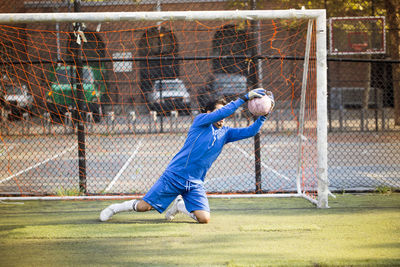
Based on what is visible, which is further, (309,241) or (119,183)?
(119,183)

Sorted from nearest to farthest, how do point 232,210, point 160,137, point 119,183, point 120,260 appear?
point 120,260
point 232,210
point 119,183
point 160,137

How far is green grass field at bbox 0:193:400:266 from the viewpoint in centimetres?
412

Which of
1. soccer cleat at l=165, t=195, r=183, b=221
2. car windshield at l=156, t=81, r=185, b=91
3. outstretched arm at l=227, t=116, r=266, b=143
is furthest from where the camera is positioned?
car windshield at l=156, t=81, r=185, b=91

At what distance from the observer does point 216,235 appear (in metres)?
4.88

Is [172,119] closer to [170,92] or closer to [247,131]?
[170,92]

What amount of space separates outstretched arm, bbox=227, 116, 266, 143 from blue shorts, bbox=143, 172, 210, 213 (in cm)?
70

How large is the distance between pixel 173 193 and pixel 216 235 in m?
0.75

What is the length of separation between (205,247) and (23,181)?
16.1ft

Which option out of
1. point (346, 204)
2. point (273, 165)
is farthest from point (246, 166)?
point (346, 204)

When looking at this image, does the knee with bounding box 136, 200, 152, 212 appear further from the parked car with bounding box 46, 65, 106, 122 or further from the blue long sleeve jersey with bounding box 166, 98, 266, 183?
the parked car with bounding box 46, 65, 106, 122

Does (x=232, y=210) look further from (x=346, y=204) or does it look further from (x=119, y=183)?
(x=119, y=183)

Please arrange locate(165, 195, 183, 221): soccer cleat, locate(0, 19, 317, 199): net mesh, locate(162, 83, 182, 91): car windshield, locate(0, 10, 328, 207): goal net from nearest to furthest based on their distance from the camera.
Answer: locate(165, 195, 183, 221): soccer cleat < locate(0, 10, 328, 207): goal net < locate(0, 19, 317, 199): net mesh < locate(162, 83, 182, 91): car windshield

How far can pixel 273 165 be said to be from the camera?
32.2 feet

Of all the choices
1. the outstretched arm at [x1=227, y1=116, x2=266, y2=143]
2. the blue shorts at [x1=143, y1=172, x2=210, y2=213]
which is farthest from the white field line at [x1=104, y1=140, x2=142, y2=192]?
the outstretched arm at [x1=227, y1=116, x2=266, y2=143]
